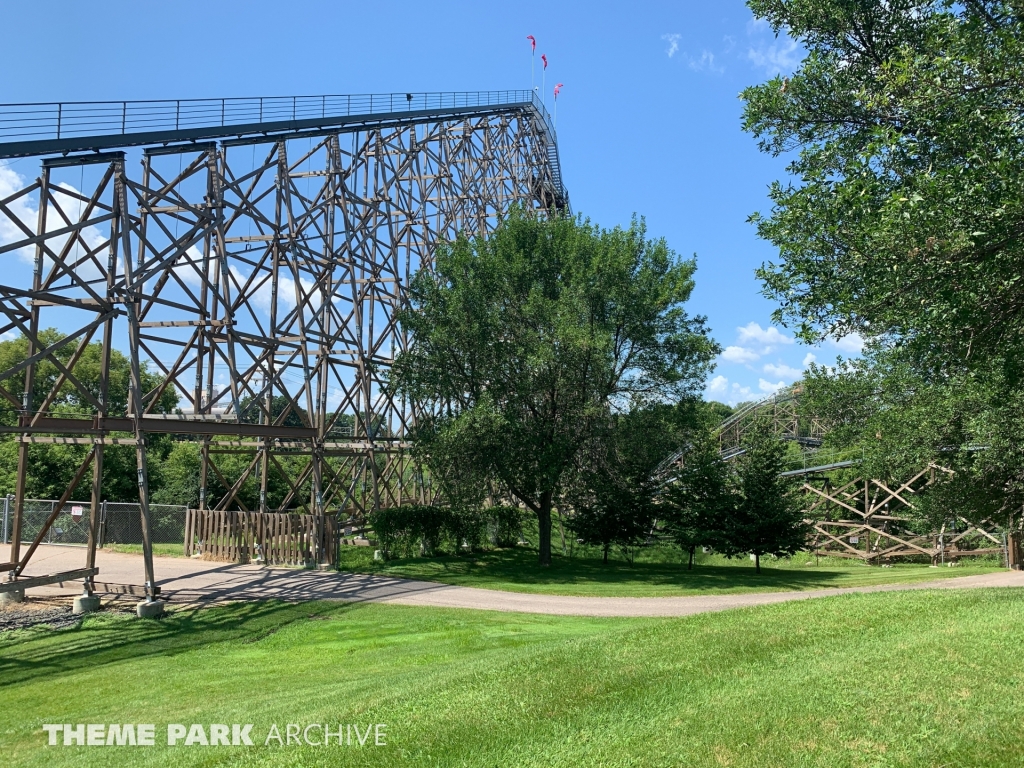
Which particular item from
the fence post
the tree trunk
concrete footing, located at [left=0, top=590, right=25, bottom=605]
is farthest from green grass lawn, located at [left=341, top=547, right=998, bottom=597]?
the fence post

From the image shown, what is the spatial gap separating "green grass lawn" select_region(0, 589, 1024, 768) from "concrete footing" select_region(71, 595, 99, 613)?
8.15 ft

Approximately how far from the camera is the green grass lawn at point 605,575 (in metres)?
16.7

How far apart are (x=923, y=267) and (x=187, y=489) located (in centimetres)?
3105

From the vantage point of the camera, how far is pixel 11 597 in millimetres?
14742

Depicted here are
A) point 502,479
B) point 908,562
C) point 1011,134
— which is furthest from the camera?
point 908,562

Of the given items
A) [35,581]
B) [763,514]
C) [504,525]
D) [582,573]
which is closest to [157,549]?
[35,581]

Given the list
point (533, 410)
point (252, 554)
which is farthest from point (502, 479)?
point (252, 554)

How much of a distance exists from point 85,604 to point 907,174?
15509 millimetres

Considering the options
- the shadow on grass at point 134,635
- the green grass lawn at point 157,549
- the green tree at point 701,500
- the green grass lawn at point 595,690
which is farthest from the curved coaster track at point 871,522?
the green grass lawn at point 157,549

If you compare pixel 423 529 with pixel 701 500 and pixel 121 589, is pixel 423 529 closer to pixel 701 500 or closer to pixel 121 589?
pixel 701 500

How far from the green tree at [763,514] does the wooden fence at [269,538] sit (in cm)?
1113

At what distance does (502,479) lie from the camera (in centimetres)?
1967

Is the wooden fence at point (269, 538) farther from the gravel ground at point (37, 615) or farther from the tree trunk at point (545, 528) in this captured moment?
the tree trunk at point (545, 528)

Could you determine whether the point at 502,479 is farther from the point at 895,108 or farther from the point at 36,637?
the point at 895,108
